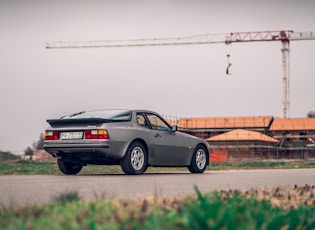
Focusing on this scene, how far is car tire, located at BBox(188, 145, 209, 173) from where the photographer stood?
14945mm

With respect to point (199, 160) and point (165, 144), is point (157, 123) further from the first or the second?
point (199, 160)

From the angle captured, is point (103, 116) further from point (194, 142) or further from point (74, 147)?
point (194, 142)

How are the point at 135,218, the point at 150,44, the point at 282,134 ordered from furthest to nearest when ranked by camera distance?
1. the point at 150,44
2. the point at 282,134
3. the point at 135,218

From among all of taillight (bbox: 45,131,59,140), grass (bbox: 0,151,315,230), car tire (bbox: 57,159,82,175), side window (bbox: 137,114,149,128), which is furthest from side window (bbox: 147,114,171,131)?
grass (bbox: 0,151,315,230)

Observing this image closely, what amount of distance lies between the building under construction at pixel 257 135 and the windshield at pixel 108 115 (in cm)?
6107

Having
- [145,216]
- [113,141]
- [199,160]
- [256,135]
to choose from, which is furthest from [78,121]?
[256,135]

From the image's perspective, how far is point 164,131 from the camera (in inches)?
559

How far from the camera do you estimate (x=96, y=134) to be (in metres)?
12.5

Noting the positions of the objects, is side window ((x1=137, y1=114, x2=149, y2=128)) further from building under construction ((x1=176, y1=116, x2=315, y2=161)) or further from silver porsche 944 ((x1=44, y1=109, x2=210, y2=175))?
building under construction ((x1=176, y1=116, x2=315, y2=161))

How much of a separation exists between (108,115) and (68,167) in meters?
1.68

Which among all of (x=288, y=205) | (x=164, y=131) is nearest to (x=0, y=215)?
(x=288, y=205)

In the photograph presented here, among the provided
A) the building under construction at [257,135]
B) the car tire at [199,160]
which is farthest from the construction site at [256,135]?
the car tire at [199,160]

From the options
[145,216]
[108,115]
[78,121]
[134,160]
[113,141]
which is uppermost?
[108,115]

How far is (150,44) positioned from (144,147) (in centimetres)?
11775
